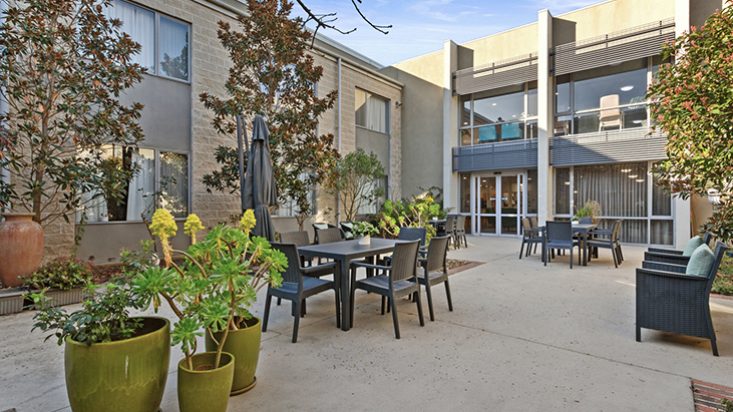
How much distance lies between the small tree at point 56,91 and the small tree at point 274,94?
192 centimetres

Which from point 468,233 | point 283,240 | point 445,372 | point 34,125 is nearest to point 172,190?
point 34,125

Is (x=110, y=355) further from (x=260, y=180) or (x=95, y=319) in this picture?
(x=260, y=180)

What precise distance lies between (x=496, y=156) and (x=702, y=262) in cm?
1009

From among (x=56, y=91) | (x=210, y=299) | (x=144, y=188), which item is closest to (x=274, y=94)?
(x=144, y=188)

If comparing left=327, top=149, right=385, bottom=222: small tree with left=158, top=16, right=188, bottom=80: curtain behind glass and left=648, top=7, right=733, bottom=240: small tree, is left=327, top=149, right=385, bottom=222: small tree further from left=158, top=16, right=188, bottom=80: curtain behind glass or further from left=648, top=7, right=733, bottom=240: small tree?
left=648, top=7, right=733, bottom=240: small tree

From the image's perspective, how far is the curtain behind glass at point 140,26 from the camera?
718 centimetres

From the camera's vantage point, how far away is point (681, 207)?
1021cm

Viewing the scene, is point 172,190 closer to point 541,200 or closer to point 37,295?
point 37,295

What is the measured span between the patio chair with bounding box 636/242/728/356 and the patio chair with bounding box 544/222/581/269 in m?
3.88

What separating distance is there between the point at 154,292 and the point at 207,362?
28.2 inches

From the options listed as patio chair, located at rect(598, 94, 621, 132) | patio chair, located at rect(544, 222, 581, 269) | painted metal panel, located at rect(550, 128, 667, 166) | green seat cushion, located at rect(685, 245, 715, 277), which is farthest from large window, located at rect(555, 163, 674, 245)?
green seat cushion, located at rect(685, 245, 715, 277)

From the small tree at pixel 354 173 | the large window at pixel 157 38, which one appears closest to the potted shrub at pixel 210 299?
the large window at pixel 157 38

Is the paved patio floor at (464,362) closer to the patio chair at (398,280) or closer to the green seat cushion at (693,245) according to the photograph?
the patio chair at (398,280)

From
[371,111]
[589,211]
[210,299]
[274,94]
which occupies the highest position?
[371,111]
